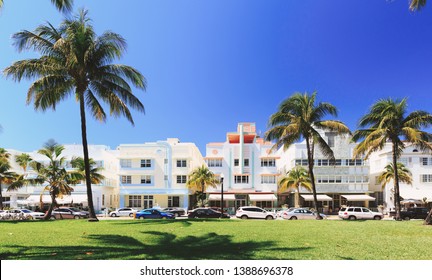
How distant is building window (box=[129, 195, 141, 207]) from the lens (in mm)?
50969

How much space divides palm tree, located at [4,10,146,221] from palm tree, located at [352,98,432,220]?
1885 cm

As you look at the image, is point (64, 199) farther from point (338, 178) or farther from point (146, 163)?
point (338, 178)

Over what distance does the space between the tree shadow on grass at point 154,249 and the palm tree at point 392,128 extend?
788 inches

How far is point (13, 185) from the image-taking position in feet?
127

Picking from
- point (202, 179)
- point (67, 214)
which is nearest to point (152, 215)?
point (67, 214)

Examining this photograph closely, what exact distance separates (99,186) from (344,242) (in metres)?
41.3

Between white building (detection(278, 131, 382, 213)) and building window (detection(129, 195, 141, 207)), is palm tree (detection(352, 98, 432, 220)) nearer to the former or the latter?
white building (detection(278, 131, 382, 213))

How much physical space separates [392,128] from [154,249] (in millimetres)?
25429

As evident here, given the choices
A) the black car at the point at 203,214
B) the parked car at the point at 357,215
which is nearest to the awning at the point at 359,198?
the parked car at the point at 357,215

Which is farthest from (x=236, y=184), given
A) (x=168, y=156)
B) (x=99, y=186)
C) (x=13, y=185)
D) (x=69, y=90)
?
(x=69, y=90)

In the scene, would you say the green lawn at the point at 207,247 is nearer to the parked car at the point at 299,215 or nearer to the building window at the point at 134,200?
the parked car at the point at 299,215

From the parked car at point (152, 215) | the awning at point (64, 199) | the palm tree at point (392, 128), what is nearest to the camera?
the palm tree at point (392, 128)

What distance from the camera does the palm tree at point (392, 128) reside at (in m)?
28.5

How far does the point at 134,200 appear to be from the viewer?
51.1 meters
